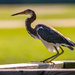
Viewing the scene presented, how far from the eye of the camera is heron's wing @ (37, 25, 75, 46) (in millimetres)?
6980

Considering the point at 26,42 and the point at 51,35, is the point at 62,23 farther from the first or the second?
the point at 51,35

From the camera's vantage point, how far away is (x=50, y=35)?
7.16 metres

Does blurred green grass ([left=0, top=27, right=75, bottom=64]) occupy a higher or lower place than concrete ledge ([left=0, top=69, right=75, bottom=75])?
lower

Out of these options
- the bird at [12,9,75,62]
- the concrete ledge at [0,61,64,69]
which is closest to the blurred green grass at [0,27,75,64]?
the bird at [12,9,75,62]

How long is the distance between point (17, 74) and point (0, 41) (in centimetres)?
1463

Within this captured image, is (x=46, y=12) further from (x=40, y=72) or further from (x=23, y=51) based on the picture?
(x=40, y=72)

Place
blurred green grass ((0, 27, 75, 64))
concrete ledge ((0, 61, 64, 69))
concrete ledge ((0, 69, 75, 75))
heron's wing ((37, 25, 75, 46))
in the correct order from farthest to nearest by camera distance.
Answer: blurred green grass ((0, 27, 75, 64)) → heron's wing ((37, 25, 75, 46)) → concrete ledge ((0, 61, 64, 69)) → concrete ledge ((0, 69, 75, 75))

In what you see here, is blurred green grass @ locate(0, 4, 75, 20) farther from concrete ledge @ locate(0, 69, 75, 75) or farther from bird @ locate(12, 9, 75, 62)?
concrete ledge @ locate(0, 69, 75, 75)

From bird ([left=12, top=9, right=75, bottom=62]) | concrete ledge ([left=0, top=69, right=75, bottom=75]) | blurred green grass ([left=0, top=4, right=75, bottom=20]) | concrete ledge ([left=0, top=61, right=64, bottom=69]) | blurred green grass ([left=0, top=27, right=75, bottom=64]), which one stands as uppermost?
concrete ledge ([left=0, top=69, right=75, bottom=75])

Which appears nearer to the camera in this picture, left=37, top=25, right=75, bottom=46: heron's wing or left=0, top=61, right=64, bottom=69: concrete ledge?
left=0, top=61, right=64, bottom=69: concrete ledge

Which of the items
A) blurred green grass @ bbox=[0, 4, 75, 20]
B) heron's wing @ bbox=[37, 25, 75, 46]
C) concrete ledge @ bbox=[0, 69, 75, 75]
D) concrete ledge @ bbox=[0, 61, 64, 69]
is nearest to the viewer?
concrete ledge @ bbox=[0, 69, 75, 75]

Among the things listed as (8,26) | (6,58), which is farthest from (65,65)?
(8,26)

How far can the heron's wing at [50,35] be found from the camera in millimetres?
6980

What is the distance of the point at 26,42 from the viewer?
18484 millimetres
